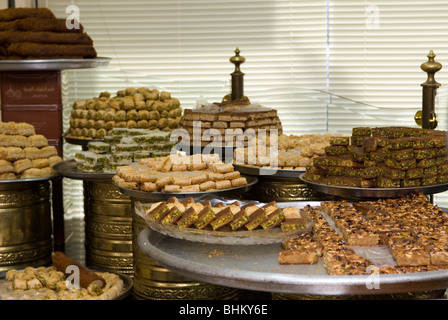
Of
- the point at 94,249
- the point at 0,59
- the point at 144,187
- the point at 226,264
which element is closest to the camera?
the point at 226,264

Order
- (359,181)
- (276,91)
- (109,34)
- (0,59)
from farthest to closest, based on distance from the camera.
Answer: (109,34) < (276,91) < (0,59) < (359,181)

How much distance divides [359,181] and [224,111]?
5.15 ft

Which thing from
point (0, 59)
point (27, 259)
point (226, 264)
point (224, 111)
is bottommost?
point (27, 259)

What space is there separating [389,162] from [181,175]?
1.06 m

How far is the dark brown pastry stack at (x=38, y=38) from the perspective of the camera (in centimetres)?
460

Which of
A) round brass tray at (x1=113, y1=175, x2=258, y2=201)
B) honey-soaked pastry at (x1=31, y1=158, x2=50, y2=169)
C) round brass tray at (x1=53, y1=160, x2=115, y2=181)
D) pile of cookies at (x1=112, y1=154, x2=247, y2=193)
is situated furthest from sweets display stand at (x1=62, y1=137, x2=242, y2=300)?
round brass tray at (x1=113, y1=175, x2=258, y2=201)

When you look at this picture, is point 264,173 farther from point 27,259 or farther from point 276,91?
point 276,91

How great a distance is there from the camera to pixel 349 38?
617 centimetres

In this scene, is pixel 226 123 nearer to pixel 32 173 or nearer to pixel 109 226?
pixel 109 226

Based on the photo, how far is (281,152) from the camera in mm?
3924

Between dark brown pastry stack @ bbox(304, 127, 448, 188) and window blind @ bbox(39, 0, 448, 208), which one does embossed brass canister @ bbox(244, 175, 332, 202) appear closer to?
dark brown pastry stack @ bbox(304, 127, 448, 188)

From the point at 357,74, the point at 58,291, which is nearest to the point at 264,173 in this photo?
the point at 58,291

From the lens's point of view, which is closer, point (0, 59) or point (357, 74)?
point (0, 59)

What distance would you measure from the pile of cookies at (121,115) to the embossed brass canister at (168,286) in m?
1.53
